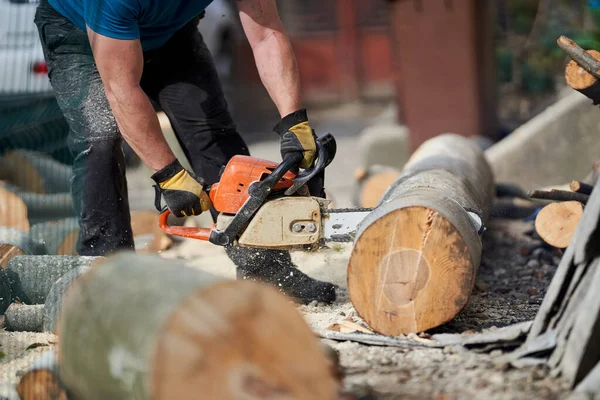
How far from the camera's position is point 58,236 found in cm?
462

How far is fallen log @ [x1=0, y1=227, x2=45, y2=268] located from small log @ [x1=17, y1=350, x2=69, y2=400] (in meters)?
1.65

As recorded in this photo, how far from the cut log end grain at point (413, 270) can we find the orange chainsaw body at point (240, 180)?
68 cm

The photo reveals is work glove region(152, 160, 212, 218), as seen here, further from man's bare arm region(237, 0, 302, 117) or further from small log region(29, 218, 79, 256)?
small log region(29, 218, 79, 256)

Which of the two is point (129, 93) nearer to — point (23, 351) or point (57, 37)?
point (57, 37)

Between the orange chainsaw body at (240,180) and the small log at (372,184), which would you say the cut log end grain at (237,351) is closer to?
the orange chainsaw body at (240,180)

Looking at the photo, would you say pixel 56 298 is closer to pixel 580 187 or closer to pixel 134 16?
pixel 134 16

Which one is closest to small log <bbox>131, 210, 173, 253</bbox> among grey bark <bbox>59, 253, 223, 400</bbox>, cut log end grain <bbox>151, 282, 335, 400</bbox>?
grey bark <bbox>59, 253, 223, 400</bbox>

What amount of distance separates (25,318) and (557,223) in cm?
275

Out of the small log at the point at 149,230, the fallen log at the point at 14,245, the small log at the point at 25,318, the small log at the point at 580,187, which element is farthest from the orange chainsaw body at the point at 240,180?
the small log at the point at 149,230

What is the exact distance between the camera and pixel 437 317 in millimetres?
3012

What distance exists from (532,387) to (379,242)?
0.85m

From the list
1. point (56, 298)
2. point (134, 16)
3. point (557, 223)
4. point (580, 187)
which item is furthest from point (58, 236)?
point (580, 187)

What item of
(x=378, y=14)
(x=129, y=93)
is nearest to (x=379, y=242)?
(x=129, y=93)

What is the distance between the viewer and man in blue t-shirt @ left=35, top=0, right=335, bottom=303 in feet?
11.5
